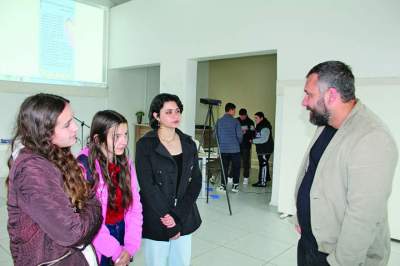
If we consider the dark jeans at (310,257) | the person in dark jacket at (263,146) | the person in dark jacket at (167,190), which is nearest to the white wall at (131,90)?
the person in dark jacket at (263,146)

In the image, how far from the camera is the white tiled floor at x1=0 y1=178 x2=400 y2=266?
113 inches

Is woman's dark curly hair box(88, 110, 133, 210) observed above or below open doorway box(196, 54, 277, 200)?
below

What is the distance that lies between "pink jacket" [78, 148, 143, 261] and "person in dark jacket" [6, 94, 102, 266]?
0.91ft

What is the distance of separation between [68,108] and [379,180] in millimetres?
1173

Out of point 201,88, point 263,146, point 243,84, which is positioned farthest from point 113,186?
point 243,84

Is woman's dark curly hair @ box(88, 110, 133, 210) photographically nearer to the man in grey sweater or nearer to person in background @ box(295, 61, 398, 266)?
person in background @ box(295, 61, 398, 266)

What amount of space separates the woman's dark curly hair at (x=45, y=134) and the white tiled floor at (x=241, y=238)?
182cm

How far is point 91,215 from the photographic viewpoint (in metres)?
1.14

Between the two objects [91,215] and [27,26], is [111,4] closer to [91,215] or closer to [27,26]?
[27,26]

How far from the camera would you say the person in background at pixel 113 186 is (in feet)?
4.90

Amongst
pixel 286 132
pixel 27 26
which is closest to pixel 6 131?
pixel 27 26

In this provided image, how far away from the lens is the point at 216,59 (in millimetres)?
5887

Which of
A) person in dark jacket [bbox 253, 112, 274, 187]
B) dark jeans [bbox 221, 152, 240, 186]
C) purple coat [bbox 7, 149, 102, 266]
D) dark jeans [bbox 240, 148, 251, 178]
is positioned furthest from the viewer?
dark jeans [bbox 240, 148, 251, 178]

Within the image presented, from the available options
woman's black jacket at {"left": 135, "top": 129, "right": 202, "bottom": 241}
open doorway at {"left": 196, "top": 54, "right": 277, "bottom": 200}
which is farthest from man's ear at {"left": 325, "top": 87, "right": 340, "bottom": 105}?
open doorway at {"left": 196, "top": 54, "right": 277, "bottom": 200}
